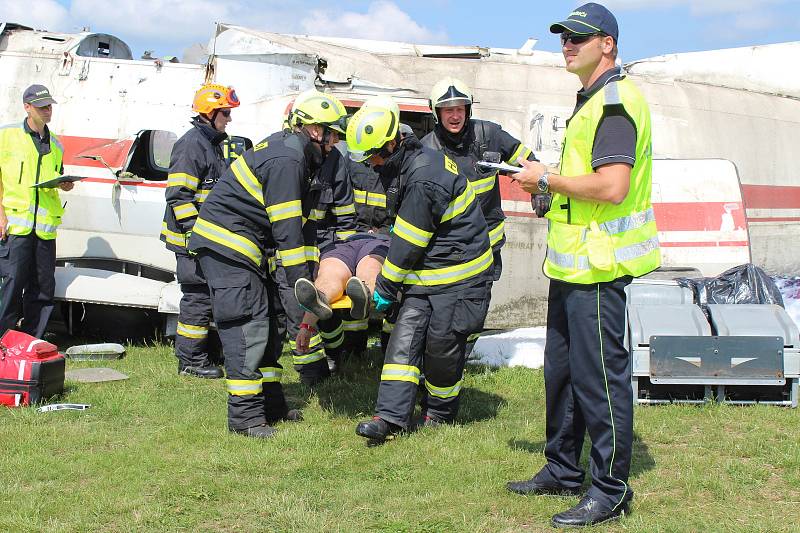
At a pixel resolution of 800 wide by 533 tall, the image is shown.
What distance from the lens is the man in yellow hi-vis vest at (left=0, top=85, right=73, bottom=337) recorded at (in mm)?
7441

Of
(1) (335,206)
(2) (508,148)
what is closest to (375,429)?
(1) (335,206)

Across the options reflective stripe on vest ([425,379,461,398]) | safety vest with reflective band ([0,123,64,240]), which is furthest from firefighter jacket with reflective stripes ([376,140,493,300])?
safety vest with reflective band ([0,123,64,240])

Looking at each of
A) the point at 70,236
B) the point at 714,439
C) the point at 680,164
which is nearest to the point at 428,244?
the point at 714,439

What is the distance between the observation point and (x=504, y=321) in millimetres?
8438

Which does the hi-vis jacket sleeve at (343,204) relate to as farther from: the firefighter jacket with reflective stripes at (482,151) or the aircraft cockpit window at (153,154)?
the aircraft cockpit window at (153,154)

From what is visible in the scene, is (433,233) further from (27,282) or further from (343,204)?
(27,282)

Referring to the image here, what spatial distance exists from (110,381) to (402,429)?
2.79m

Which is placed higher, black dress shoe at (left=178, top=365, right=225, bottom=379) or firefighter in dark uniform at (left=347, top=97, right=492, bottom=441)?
firefighter in dark uniform at (left=347, top=97, right=492, bottom=441)

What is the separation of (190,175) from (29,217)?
162 centimetres

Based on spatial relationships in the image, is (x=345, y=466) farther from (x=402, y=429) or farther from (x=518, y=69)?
(x=518, y=69)

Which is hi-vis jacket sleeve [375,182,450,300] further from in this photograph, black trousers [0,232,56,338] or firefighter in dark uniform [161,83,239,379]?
black trousers [0,232,56,338]

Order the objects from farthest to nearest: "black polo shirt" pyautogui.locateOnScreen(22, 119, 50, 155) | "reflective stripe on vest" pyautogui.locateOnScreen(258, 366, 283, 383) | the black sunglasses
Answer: "black polo shirt" pyautogui.locateOnScreen(22, 119, 50, 155) < "reflective stripe on vest" pyautogui.locateOnScreen(258, 366, 283, 383) < the black sunglasses

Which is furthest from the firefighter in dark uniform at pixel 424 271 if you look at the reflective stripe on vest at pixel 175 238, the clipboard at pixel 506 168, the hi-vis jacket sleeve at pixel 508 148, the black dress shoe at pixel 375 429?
the reflective stripe on vest at pixel 175 238

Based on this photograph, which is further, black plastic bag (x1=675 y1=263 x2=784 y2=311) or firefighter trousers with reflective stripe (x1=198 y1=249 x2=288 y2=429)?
black plastic bag (x1=675 y1=263 x2=784 y2=311)
